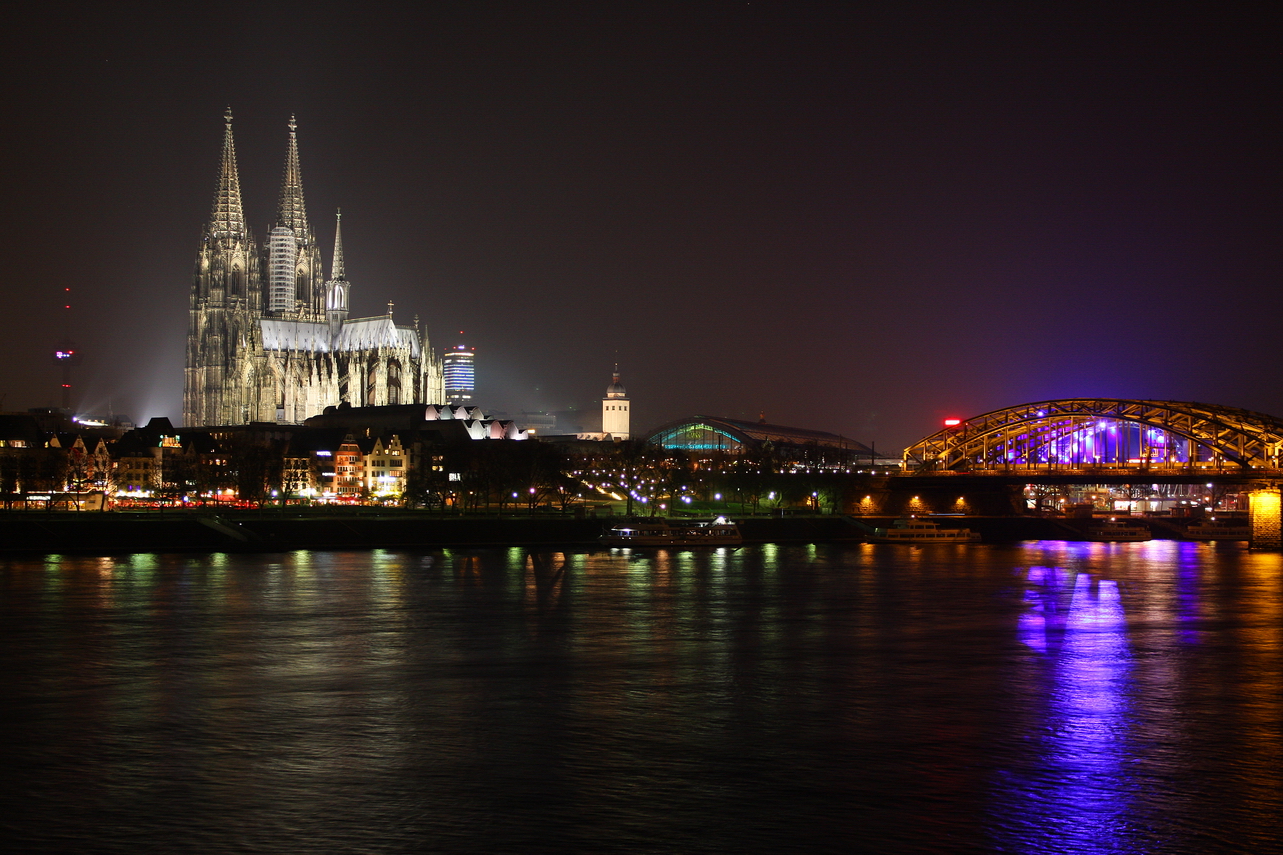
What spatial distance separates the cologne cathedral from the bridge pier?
8558 centimetres

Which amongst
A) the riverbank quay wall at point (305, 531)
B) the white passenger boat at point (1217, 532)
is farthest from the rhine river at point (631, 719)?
the white passenger boat at point (1217, 532)

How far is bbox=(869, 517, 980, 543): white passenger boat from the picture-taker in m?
73.8

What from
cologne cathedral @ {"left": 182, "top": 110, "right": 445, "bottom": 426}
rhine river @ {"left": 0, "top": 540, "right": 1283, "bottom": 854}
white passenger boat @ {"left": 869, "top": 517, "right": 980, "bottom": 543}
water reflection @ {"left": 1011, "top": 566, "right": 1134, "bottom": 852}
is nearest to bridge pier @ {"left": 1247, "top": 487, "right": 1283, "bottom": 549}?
white passenger boat @ {"left": 869, "top": 517, "right": 980, "bottom": 543}

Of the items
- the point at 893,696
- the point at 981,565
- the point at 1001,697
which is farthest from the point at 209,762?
the point at 981,565

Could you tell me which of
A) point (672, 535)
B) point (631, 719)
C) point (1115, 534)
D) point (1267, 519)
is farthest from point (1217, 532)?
point (631, 719)

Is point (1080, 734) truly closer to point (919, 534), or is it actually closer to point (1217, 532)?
point (919, 534)

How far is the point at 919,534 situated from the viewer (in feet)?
246

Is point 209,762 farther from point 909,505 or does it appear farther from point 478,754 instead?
point 909,505

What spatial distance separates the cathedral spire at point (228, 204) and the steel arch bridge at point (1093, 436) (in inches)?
2902

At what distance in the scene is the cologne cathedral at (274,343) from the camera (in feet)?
432

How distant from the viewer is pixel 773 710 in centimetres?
2370

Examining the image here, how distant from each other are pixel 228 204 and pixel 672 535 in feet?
277

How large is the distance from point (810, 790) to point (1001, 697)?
7.90 meters

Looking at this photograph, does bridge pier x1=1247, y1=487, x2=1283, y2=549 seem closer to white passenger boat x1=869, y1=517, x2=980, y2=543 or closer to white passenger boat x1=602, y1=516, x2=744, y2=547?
white passenger boat x1=869, y1=517, x2=980, y2=543
